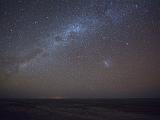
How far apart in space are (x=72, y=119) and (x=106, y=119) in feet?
13.7

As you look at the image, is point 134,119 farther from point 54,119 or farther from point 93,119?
point 54,119

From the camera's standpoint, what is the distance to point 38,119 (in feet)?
90.1

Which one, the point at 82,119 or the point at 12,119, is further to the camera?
the point at 82,119

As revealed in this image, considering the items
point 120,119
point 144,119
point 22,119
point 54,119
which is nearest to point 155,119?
point 144,119

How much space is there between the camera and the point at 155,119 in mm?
29453

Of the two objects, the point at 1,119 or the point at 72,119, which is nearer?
the point at 1,119

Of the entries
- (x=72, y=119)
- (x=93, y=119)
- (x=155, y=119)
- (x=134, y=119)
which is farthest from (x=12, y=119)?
(x=155, y=119)

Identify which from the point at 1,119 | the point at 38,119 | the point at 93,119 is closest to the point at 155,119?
the point at 93,119

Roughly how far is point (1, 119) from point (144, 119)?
17230mm

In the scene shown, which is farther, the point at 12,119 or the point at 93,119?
the point at 93,119

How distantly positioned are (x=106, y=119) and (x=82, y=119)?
Result: 2.95 metres

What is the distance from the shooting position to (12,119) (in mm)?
26625

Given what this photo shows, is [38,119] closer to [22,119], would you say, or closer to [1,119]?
[22,119]

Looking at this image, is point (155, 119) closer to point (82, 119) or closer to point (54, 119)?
point (82, 119)
